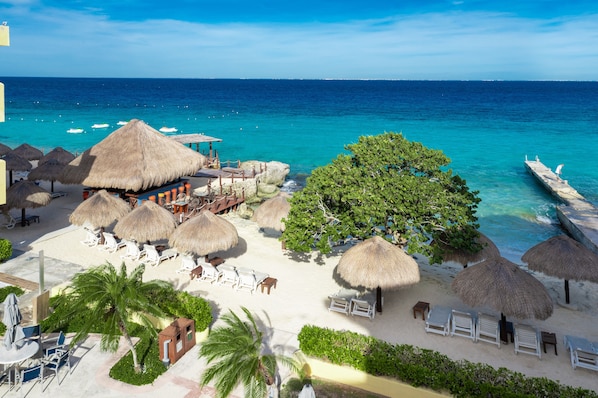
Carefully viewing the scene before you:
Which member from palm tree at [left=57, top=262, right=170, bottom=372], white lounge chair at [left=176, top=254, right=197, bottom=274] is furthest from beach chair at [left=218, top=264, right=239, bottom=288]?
palm tree at [left=57, top=262, right=170, bottom=372]

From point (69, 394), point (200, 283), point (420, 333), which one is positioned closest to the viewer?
point (69, 394)

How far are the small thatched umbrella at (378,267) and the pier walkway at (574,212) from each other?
11277mm

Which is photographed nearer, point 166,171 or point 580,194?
point 166,171

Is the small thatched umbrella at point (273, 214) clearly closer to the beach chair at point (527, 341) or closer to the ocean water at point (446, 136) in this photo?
the beach chair at point (527, 341)

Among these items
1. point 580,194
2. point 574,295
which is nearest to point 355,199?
point 574,295

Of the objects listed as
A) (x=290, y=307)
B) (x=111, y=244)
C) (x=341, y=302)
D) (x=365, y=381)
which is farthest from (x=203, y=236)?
(x=365, y=381)

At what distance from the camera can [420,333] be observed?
1079cm

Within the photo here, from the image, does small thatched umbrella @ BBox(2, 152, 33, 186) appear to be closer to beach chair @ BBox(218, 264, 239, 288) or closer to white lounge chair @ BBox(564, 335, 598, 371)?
beach chair @ BBox(218, 264, 239, 288)

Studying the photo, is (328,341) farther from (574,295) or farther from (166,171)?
(166,171)

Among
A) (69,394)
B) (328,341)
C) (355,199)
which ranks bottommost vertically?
(69,394)

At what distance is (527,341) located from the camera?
10.1 metres

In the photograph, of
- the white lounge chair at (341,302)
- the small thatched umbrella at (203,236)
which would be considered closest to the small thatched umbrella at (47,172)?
the small thatched umbrella at (203,236)

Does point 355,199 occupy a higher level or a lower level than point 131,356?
higher

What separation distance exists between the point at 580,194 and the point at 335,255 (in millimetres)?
20659
